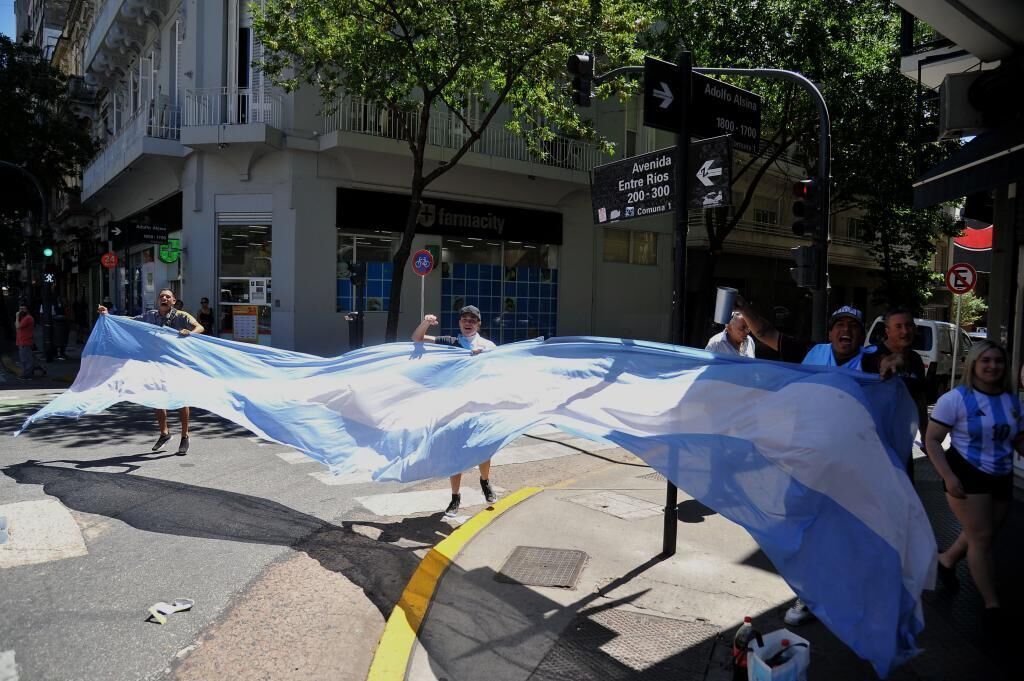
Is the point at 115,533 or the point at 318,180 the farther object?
the point at 318,180

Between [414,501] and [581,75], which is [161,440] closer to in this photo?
[414,501]

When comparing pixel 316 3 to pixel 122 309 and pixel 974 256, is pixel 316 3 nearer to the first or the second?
pixel 974 256

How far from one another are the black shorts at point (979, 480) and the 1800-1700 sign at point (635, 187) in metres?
2.69

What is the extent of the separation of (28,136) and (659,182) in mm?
30786

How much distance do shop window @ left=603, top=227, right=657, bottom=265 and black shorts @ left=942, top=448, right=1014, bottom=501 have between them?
2125 cm

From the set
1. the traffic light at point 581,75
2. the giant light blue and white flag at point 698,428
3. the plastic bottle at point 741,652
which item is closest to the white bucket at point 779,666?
the plastic bottle at point 741,652

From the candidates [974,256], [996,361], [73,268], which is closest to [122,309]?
[73,268]

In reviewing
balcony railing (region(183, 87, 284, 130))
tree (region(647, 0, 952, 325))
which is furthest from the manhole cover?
balcony railing (region(183, 87, 284, 130))

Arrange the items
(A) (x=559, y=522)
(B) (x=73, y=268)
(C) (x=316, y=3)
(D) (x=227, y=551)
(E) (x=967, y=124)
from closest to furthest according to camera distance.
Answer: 1. (D) (x=227, y=551)
2. (A) (x=559, y=522)
3. (E) (x=967, y=124)
4. (C) (x=316, y=3)
5. (B) (x=73, y=268)

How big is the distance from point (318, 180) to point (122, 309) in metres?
14.5

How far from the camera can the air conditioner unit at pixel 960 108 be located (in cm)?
889

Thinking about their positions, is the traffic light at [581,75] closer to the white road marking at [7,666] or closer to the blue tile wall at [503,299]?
the white road marking at [7,666]

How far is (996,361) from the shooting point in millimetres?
4312

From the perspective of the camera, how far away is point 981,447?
4.33m
